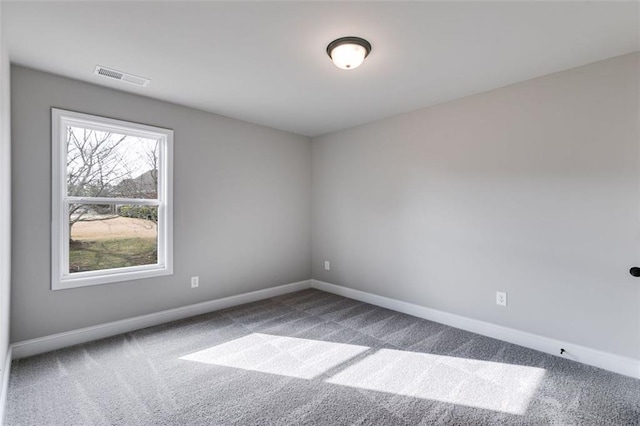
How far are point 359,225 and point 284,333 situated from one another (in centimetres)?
177

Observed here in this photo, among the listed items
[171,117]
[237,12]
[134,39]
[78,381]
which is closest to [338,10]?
[237,12]

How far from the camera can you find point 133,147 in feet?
10.4

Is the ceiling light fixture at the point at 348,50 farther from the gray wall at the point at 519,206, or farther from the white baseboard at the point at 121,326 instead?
the white baseboard at the point at 121,326

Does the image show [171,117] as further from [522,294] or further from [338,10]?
[522,294]

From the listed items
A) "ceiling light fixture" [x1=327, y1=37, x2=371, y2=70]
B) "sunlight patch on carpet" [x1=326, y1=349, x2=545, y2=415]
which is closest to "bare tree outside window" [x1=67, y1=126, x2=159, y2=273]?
"ceiling light fixture" [x1=327, y1=37, x2=371, y2=70]

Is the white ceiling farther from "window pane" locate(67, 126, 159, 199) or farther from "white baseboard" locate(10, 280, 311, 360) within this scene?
"white baseboard" locate(10, 280, 311, 360)

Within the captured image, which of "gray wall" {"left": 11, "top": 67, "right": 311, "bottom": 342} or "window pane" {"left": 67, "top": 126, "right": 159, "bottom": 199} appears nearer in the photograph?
"gray wall" {"left": 11, "top": 67, "right": 311, "bottom": 342}

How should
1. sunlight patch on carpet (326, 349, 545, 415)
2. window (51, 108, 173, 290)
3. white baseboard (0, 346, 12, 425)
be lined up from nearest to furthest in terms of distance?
white baseboard (0, 346, 12, 425)
sunlight patch on carpet (326, 349, 545, 415)
window (51, 108, 173, 290)

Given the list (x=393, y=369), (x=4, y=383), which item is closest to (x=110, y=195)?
(x=4, y=383)

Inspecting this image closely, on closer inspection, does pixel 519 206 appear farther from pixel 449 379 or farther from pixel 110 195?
pixel 110 195

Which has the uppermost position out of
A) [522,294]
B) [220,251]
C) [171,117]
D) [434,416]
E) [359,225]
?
[171,117]

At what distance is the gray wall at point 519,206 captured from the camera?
232 centimetres

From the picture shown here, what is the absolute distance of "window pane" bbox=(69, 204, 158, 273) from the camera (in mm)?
2811

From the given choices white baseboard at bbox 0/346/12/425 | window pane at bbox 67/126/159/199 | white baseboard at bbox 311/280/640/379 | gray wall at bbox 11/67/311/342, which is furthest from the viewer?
window pane at bbox 67/126/159/199
